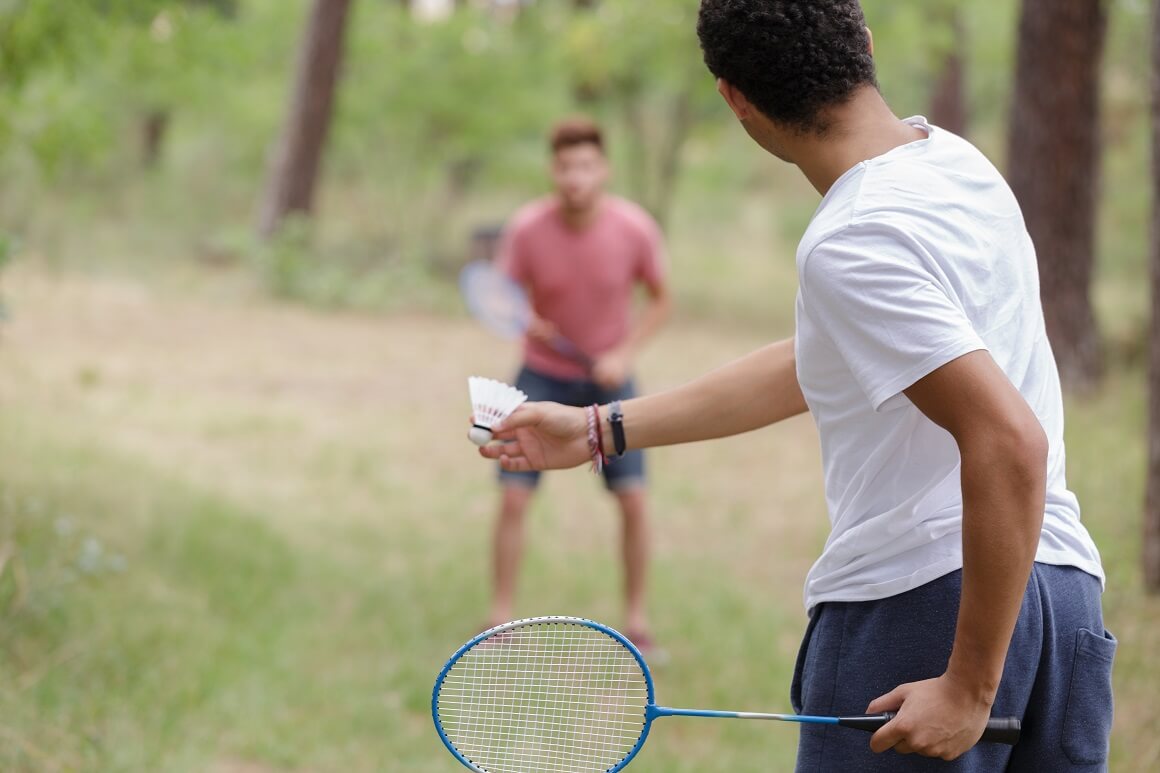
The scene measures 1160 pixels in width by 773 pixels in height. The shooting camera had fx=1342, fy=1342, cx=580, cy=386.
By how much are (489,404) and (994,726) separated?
3.63ft

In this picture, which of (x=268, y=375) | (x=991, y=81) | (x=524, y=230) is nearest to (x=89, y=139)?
(x=524, y=230)

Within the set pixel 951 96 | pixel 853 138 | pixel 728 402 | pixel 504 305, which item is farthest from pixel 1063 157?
pixel 951 96

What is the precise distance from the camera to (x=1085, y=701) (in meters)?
2.08

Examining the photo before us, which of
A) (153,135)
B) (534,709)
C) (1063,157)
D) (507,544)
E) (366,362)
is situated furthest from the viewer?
(153,135)

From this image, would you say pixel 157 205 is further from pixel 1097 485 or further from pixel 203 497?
pixel 1097 485

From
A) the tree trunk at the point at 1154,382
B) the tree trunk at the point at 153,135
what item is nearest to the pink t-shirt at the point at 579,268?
the tree trunk at the point at 1154,382

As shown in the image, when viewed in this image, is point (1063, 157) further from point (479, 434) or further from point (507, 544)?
point (479, 434)

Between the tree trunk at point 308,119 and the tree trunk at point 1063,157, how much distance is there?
9.44 metres

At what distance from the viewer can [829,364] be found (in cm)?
204

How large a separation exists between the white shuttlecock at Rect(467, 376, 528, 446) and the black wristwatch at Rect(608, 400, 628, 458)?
18 cm

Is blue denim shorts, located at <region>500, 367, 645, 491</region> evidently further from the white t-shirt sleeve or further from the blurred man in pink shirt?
the white t-shirt sleeve

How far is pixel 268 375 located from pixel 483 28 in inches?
328

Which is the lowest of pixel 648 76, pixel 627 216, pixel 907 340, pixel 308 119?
pixel 907 340


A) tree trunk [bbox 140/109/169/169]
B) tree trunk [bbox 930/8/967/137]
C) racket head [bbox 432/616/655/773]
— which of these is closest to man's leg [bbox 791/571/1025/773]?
racket head [bbox 432/616/655/773]
